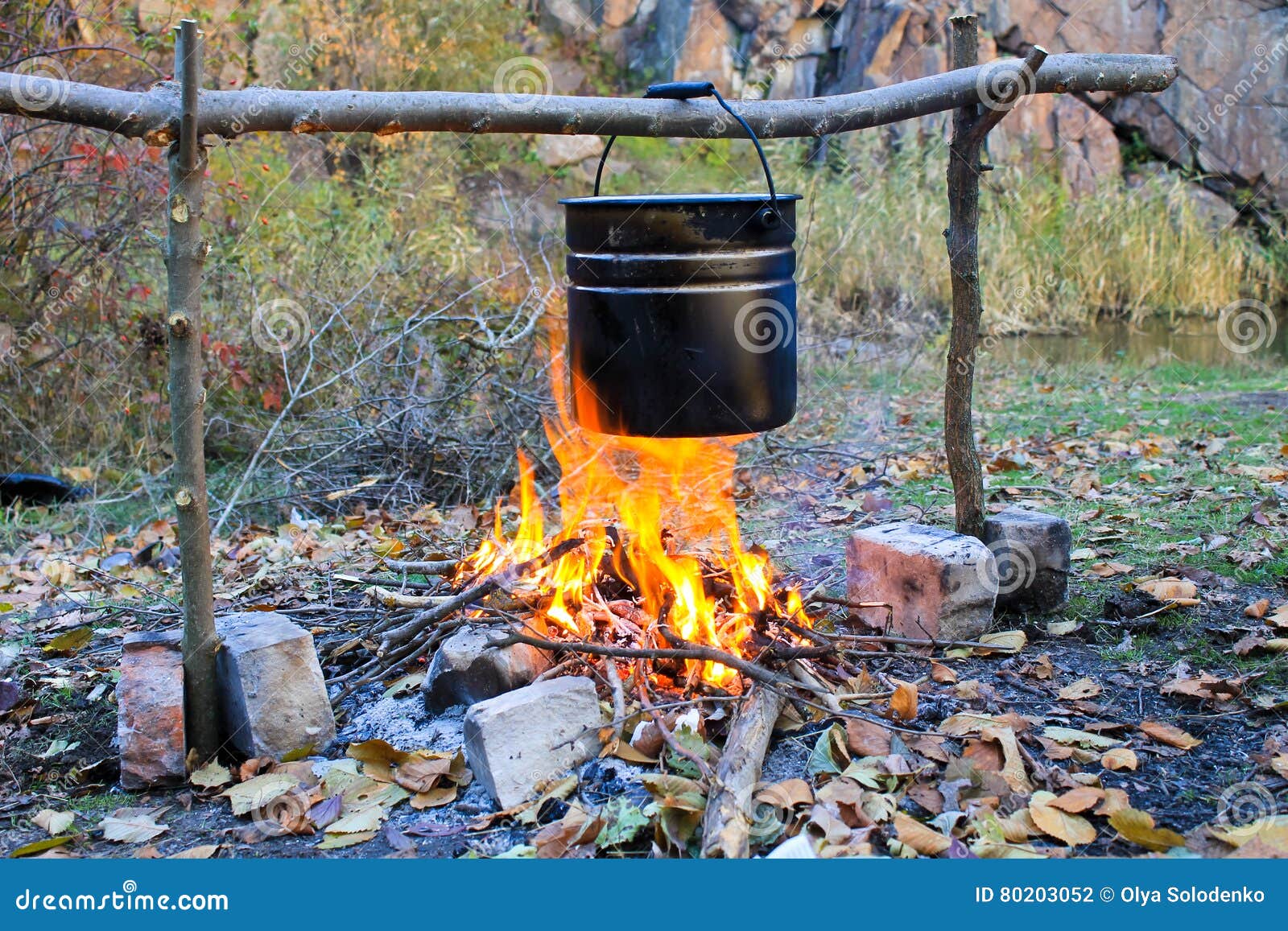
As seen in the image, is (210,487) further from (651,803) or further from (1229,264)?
(1229,264)

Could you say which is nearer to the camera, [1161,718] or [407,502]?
[1161,718]

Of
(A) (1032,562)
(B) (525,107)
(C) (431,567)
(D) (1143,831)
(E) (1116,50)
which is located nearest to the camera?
(D) (1143,831)

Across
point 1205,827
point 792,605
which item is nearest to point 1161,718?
point 1205,827

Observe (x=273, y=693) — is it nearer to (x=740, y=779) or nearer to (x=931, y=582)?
(x=740, y=779)

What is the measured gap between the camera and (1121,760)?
8.84 ft

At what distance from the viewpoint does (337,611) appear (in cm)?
382

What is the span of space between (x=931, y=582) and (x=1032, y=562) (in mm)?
403

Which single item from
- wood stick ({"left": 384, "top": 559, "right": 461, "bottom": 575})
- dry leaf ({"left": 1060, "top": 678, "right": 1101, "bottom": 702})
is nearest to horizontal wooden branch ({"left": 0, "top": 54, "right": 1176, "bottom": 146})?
wood stick ({"left": 384, "top": 559, "right": 461, "bottom": 575})

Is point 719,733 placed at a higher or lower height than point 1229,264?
lower

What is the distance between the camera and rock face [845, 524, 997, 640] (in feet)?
11.0

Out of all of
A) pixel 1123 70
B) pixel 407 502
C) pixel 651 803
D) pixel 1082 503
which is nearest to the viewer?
pixel 651 803

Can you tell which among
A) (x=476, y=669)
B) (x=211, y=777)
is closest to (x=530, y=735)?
(x=476, y=669)

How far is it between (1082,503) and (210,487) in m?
4.25

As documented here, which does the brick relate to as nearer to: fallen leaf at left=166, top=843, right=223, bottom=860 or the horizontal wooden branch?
→ the horizontal wooden branch
